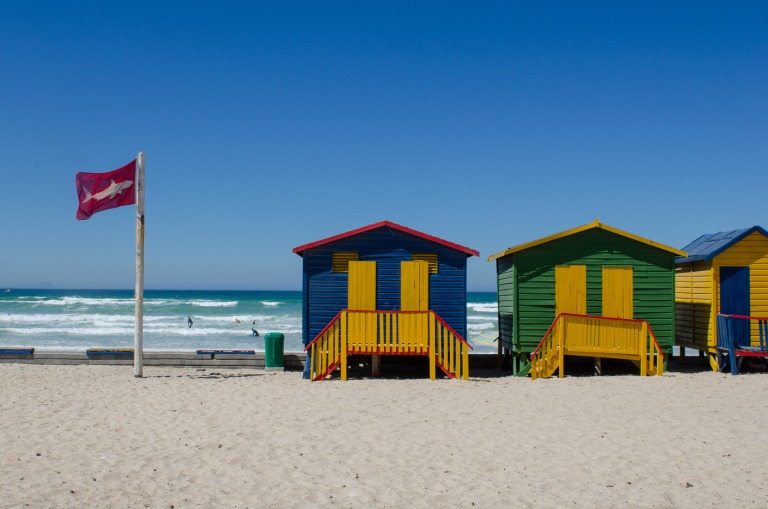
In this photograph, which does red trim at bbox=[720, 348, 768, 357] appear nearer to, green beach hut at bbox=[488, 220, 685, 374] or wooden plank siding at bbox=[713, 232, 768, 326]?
wooden plank siding at bbox=[713, 232, 768, 326]

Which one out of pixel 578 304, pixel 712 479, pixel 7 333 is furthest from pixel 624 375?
pixel 7 333

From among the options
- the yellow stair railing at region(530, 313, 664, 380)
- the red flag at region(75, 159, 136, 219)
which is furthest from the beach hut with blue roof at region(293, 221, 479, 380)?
the red flag at region(75, 159, 136, 219)

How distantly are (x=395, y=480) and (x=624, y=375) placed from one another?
9.83m

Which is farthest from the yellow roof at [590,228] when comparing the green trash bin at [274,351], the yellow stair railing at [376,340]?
the green trash bin at [274,351]

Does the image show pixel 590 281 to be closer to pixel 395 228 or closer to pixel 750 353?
pixel 750 353

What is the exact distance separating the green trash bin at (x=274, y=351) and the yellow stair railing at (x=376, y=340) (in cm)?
186

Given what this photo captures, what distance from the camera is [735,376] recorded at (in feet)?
50.4

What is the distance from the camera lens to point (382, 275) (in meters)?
15.5

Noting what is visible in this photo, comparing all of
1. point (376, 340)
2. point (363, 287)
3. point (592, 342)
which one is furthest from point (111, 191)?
point (592, 342)

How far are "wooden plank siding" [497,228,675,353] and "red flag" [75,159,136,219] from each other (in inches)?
340

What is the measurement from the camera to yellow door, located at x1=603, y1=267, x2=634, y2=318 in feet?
52.2

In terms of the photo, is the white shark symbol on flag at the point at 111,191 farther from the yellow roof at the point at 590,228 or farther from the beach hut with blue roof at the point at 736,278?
the beach hut with blue roof at the point at 736,278

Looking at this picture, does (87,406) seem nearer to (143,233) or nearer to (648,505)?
(143,233)

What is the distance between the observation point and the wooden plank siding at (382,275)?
15.5 metres
